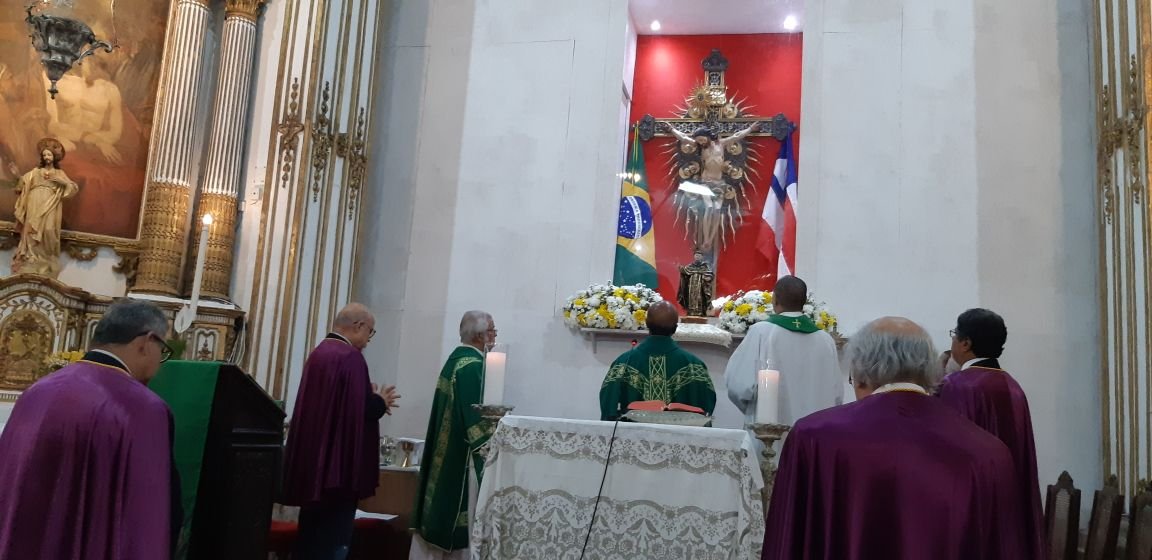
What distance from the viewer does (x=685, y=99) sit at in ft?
32.9

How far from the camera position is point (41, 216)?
23.6ft

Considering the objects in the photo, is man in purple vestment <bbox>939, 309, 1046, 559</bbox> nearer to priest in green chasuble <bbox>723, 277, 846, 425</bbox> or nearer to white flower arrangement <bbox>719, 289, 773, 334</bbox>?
priest in green chasuble <bbox>723, 277, 846, 425</bbox>

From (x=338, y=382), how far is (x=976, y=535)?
12.9ft

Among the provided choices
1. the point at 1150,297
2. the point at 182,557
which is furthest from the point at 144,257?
the point at 1150,297

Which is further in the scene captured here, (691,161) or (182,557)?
(691,161)

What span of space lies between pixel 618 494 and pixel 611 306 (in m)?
3.77

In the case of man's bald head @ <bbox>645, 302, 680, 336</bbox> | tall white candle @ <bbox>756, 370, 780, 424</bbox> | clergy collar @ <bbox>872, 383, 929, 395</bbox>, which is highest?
man's bald head @ <bbox>645, 302, 680, 336</bbox>

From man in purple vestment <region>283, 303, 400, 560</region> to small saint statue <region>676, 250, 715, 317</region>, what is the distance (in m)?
3.55

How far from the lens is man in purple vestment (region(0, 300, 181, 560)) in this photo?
3.12m

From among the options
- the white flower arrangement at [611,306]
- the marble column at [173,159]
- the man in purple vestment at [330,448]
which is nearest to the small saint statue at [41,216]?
the marble column at [173,159]

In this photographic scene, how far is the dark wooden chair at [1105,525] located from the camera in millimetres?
6016

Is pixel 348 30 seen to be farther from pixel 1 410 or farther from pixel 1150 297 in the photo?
pixel 1150 297

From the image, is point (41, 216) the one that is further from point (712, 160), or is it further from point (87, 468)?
point (712, 160)

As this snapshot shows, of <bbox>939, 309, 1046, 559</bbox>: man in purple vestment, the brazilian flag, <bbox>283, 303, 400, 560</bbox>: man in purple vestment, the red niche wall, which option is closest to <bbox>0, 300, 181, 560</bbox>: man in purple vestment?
<bbox>283, 303, 400, 560</bbox>: man in purple vestment
